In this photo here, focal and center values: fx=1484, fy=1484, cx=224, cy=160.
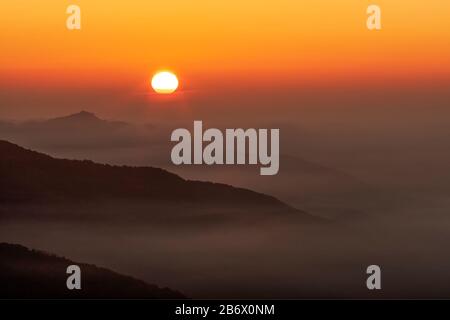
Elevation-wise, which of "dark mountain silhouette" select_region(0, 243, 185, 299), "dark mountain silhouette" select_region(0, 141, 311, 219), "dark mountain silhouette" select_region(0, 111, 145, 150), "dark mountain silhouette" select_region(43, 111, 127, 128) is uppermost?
"dark mountain silhouette" select_region(43, 111, 127, 128)

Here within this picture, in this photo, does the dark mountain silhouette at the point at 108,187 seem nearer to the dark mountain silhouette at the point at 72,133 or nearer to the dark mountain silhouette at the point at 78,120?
the dark mountain silhouette at the point at 72,133

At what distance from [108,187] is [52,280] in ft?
1.85

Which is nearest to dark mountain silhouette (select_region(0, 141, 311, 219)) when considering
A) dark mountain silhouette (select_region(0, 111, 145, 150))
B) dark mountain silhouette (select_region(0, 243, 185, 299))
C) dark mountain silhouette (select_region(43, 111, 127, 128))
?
dark mountain silhouette (select_region(0, 111, 145, 150))

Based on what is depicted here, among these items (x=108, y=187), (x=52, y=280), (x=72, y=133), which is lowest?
(x=52, y=280)

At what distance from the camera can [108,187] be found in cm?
761

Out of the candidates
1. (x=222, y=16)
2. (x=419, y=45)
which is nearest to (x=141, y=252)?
(x=222, y=16)

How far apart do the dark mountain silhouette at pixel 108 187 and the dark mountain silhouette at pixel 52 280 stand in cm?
29

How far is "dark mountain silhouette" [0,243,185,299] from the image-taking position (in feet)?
25.0

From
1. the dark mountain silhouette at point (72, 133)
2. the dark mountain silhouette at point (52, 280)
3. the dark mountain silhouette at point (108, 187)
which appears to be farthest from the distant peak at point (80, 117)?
the dark mountain silhouette at point (52, 280)

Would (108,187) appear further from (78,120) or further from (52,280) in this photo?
(52,280)

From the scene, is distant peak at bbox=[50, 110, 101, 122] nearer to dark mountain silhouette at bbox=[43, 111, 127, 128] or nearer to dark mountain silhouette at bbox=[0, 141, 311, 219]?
dark mountain silhouette at bbox=[43, 111, 127, 128]

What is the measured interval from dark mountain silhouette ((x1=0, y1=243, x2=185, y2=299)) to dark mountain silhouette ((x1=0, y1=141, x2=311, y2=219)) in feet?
0.95

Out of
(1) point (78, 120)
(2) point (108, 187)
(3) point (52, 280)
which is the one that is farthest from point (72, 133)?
(3) point (52, 280)
